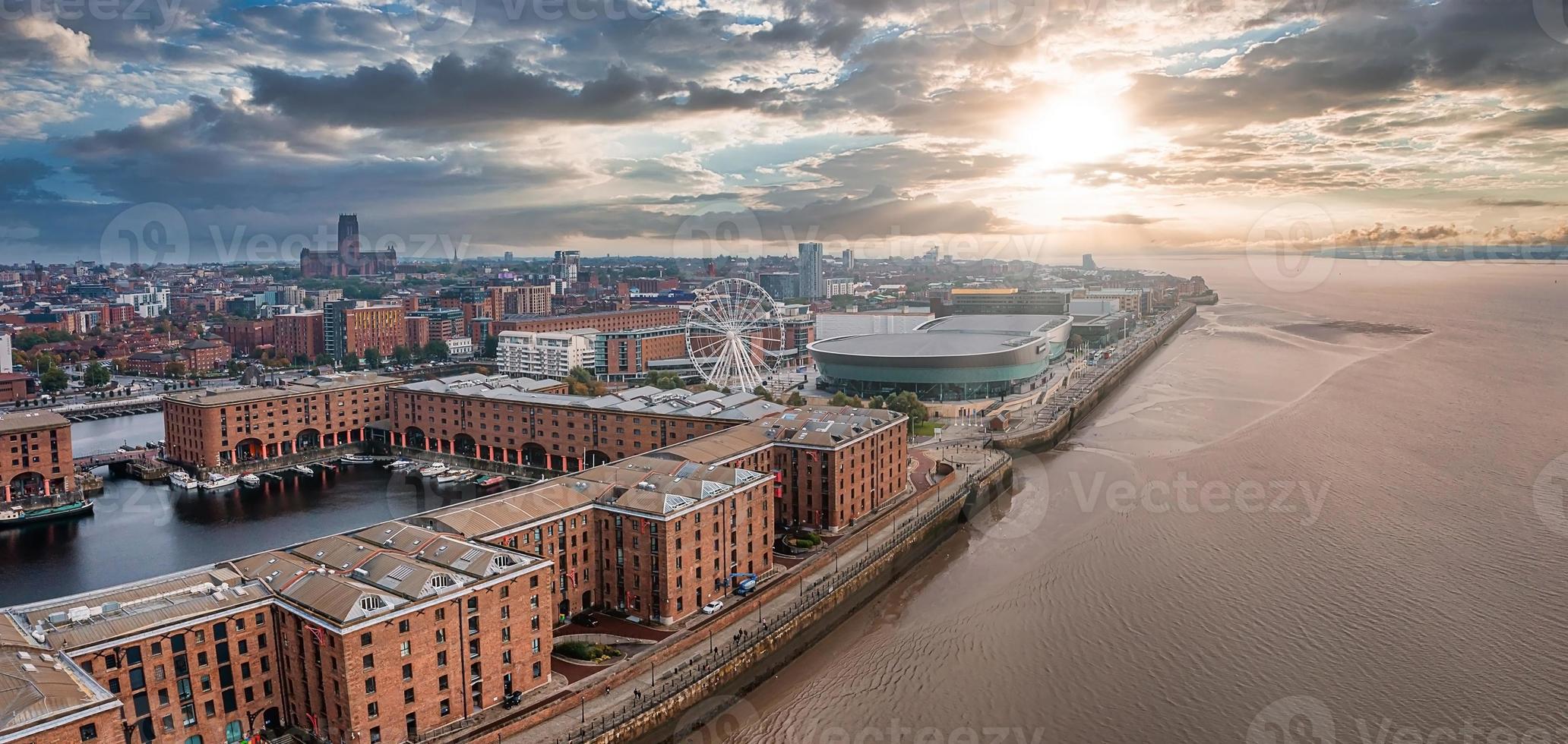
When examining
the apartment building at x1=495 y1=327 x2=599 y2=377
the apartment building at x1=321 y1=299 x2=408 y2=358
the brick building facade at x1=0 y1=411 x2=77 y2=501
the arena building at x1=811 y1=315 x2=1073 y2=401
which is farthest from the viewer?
the apartment building at x1=321 y1=299 x2=408 y2=358

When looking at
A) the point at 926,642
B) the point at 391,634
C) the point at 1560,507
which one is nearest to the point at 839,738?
the point at 926,642

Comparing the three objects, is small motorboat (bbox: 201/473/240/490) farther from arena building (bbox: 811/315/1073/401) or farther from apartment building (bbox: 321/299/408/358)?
apartment building (bbox: 321/299/408/358)

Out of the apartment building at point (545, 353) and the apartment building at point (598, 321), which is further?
the apartment building at point (598, 321)

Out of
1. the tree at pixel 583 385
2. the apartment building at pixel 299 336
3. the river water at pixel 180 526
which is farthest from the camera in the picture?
the apartment building at pixel 299 336
